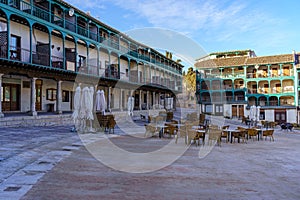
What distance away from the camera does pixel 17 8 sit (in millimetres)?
14664

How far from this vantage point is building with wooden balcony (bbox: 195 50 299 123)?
119ft

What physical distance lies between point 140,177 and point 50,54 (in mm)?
13635

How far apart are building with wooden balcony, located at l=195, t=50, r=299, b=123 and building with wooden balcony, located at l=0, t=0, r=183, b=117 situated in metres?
17.0

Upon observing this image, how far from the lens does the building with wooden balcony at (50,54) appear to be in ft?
48.7

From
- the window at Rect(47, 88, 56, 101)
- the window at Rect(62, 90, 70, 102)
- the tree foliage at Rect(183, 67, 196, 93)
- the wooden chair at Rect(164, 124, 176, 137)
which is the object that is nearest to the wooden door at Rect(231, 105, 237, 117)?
the tree foliage at Rect(183, 67, 196, 93)

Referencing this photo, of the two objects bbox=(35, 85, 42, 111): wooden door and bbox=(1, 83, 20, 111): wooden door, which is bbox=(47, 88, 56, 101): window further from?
bbox=(1, 83, 20, 111): wooden door

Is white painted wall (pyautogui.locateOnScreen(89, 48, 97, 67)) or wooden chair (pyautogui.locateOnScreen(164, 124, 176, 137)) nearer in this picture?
wooden chair (pyautogui.locateOnScreen(164, 124, 176, 137))

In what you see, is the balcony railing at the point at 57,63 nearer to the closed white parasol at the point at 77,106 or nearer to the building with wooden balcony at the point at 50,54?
the building with wooden balcony at the point at 50,54

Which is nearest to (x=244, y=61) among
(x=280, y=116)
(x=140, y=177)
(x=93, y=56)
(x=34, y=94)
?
(x=280, y=116)

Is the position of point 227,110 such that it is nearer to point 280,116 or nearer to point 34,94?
point 280,116

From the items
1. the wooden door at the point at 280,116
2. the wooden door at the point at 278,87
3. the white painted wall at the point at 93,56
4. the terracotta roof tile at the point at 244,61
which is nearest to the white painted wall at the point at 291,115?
the wooden door at the point at 280,116

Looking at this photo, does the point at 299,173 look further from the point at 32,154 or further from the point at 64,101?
the point at 64,101

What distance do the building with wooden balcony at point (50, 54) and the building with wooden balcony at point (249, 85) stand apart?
55.6 ft

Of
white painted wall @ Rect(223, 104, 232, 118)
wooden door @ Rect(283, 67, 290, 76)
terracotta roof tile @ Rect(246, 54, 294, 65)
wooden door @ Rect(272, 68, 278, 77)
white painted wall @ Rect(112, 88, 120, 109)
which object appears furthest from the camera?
white painted wall @ Rect(223, 104, 232, 118)
